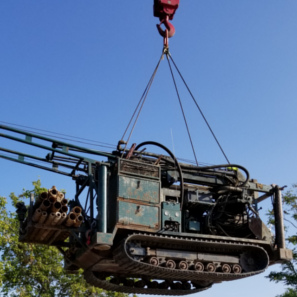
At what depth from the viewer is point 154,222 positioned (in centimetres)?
1920

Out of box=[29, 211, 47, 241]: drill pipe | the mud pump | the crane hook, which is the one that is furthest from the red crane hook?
box=[29, 211, 47, 241]: drill pipe

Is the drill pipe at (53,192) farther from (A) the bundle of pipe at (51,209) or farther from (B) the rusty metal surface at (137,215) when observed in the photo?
(B) the rusty metal surface at (137,215)

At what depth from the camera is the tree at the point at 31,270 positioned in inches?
1455

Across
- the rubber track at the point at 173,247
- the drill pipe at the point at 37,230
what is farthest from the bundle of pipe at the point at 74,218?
the rubber track at the point at 173,247

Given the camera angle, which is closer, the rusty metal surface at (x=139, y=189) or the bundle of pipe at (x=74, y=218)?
the bundle of pipe at (x=74, y=218)

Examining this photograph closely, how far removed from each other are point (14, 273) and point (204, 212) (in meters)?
19.7

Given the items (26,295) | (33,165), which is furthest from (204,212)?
(26,295)

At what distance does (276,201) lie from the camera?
22.3 meters

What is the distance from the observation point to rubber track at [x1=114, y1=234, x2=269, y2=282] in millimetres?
18812

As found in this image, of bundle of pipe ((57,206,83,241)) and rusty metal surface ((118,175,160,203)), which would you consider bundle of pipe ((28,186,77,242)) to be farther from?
Result: rusty metal surface ((118,175,160,203))

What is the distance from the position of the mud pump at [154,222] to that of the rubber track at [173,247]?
3cm

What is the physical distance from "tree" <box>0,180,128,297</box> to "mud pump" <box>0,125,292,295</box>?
52.8 feet

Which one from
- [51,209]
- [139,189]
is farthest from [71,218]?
[139,189]

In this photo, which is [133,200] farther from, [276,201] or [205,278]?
[276,201]
